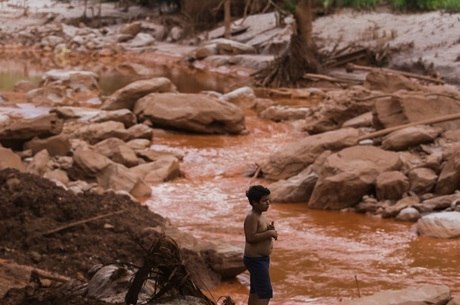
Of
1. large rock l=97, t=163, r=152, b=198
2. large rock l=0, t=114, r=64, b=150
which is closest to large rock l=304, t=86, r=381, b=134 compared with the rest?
large rock l=97, t=163, r=152, b=198

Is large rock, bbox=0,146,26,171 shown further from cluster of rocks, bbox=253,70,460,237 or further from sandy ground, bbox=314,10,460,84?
sandy ground, bbox=314,10,460,84

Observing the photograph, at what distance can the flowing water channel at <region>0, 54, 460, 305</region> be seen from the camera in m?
8.70

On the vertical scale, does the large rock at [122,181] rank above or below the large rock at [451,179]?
below

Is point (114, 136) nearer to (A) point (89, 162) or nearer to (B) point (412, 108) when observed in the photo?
(A) point (89, 162)

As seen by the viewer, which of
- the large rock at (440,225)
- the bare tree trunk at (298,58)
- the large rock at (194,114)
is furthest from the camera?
the bare tree trunk at (298,58)

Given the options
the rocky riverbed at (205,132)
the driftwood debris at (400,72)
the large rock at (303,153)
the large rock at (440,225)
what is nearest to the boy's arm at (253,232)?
the rocky riverbed at (205,132)

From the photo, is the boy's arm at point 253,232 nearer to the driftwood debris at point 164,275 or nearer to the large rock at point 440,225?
the driftwood debris at point 164,275

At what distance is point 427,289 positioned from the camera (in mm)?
6223

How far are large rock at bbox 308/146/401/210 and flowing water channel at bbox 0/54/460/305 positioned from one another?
22cm

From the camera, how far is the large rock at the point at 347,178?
12.0 m

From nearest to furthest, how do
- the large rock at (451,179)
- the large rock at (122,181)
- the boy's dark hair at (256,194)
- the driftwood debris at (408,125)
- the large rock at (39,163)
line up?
the boy's dark hair at (256,194)
the large rock at (451,179)
the large rock at (122,181)
the large rock at (39,163)
the driftwood debris at (408,125)

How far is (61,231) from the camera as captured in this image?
8094mm

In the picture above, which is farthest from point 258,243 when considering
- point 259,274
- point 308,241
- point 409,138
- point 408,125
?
point 408,125

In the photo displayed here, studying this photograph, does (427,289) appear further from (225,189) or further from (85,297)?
(225,189)
